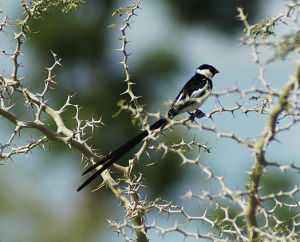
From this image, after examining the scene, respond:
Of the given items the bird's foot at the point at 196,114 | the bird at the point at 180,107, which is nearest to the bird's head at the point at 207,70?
the bird at the point at 180,107

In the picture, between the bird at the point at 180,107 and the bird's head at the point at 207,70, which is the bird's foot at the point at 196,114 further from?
the bird's head at the point at 207,70

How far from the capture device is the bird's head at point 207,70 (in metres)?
4.08

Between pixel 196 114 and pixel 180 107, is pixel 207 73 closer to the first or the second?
pixel 196 114

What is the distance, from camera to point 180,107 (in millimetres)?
3008

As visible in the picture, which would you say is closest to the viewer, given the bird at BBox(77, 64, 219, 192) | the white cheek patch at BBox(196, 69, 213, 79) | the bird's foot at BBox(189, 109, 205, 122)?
the bird at BBox(77, 64, 219, 192)

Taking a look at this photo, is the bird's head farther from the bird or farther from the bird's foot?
the bird's foot

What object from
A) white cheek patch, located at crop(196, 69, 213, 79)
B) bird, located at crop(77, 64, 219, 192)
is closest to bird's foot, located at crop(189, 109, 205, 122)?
bird, located at crop(77, 64, 219, 192)

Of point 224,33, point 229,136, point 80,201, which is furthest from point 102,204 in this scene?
point 229,136

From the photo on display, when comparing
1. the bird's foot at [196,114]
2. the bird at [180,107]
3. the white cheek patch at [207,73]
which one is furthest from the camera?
the white cheek patch at [207,73]

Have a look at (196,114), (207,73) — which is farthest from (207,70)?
(196,114)

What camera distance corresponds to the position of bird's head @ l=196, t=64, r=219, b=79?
408cm

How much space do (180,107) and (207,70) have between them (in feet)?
3.84

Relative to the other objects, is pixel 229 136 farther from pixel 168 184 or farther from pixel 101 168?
pixel 168 184

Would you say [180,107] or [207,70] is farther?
[207,70]
